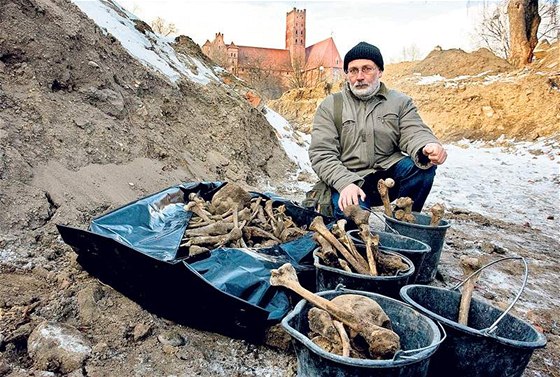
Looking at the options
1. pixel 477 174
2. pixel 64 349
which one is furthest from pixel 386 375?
pixel 477 174

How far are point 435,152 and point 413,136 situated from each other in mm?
335

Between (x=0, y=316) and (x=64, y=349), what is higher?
(x=0, y=316)

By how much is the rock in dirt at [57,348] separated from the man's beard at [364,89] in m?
2.71

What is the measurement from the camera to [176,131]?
616 cm

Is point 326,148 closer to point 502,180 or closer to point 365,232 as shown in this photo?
point 365,232

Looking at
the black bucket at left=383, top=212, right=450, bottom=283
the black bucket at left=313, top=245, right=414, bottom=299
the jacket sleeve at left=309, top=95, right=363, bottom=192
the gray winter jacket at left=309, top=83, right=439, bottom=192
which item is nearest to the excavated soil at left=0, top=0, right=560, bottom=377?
the black bucket at left=383, top=212, right=450, bottom=283

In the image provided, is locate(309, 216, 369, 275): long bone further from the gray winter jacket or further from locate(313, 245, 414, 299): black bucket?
the gray winter jacket

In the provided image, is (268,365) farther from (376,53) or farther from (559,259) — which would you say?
(559,259)

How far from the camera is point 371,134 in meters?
3.45

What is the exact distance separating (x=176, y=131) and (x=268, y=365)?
4727mm

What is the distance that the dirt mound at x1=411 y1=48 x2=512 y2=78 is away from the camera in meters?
18.4

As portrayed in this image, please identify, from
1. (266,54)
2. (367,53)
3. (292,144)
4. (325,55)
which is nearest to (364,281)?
(367,53)

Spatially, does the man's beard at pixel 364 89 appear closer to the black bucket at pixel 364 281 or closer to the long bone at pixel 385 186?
the long bone at pixel 385 186

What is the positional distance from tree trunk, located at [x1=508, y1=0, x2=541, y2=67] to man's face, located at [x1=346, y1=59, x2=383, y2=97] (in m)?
16.1
